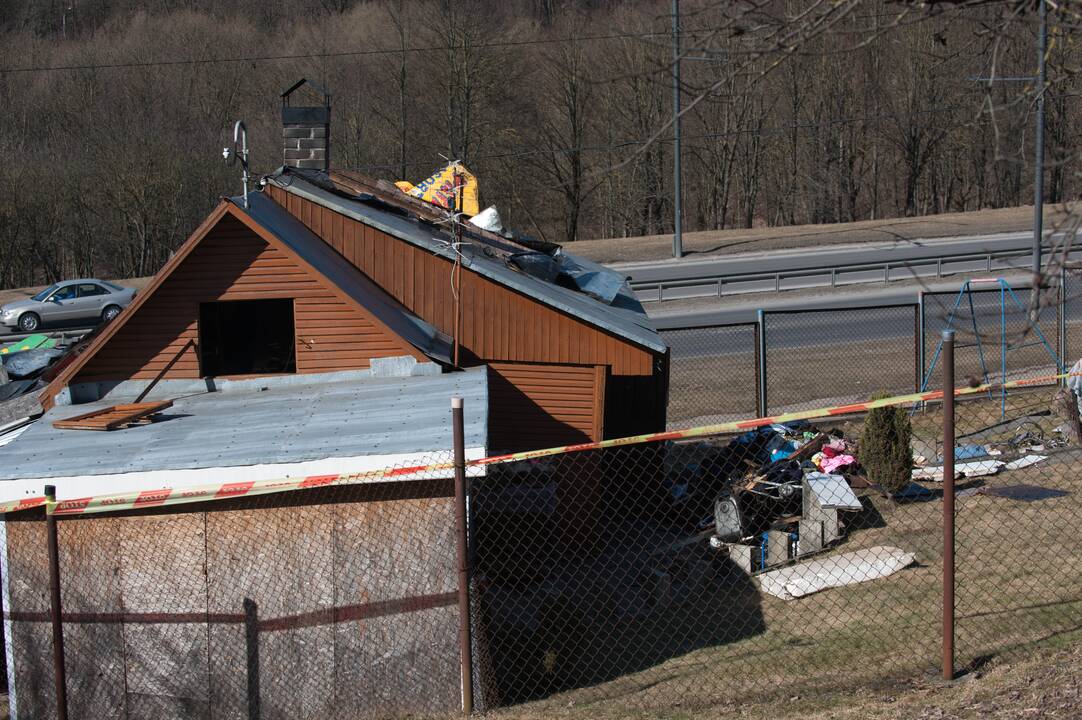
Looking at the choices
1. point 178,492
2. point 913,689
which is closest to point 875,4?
point 913,689

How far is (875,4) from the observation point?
20.3ft

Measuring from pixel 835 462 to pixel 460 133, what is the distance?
4621cm

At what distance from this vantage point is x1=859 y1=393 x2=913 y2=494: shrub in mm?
12148

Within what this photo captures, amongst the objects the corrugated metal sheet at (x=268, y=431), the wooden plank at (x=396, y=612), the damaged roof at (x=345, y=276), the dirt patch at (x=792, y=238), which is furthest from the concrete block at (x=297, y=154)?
the dirt patch at (x=792, y=238)

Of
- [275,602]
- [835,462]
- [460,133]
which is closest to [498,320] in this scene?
[835,462]

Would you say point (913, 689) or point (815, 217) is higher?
point (815, 217)

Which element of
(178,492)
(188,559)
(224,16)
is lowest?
(188,559)

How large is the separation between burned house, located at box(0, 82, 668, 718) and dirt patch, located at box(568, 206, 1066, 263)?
29.8m

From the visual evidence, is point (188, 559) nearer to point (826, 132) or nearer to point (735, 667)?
point (735, 667)

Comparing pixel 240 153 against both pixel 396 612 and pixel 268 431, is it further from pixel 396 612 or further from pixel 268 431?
pixel 396 612

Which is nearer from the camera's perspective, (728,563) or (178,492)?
(178,492)

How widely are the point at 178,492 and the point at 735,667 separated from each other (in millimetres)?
4063

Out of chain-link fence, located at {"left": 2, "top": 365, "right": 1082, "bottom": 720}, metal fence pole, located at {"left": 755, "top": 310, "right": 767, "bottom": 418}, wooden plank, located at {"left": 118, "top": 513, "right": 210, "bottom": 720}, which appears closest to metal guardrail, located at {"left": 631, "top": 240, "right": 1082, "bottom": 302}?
metal fence pole, located at {"left": 755, "top": 310, "right": 767, "bottom": 418}

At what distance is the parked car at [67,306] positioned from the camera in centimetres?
3716
